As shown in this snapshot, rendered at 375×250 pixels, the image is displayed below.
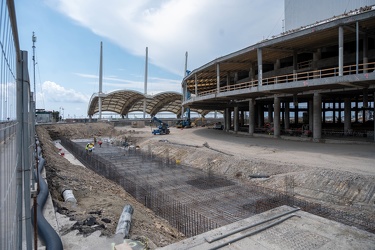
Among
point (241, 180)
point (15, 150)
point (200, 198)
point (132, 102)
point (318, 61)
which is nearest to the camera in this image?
point (15, 150)

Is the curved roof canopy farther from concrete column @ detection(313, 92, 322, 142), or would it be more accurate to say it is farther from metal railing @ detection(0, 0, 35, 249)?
metal railing @ detection(0, 0, 35, 249)

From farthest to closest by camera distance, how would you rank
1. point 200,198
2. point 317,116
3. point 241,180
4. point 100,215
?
point 317,116 → point 241,180 → point 200,198 → point 100,215

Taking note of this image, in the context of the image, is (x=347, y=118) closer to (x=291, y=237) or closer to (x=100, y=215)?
(x=291, y=237)

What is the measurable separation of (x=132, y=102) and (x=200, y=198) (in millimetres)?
67612

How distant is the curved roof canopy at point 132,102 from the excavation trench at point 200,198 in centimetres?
5012

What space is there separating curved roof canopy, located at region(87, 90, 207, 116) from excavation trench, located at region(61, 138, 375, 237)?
50115mm

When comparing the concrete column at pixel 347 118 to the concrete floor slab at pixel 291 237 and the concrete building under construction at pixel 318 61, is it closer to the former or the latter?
the concrete building under construction at pixel 318 61

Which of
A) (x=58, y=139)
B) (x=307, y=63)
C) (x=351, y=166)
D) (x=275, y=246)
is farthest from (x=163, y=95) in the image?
(x=275, y=246)

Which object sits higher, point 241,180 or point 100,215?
point 100,215

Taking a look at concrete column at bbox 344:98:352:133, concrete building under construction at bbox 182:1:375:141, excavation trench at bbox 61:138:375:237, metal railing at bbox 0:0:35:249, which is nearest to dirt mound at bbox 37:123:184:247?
excavation trench at bbox 61:138:375:237

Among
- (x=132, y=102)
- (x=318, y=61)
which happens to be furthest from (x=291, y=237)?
(x=132, y=102)

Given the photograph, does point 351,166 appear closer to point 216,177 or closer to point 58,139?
point 216,177

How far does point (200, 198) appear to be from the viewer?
1208 cm

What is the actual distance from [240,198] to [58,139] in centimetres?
4374
